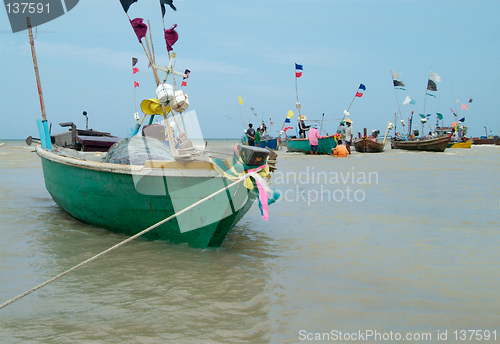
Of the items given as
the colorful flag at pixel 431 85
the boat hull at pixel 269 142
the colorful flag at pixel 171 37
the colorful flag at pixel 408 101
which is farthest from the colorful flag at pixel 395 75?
the colorful flag at pixel 171 37

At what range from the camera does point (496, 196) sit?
8102 millimetres

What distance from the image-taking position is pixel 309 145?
77.1ft

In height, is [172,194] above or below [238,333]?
above

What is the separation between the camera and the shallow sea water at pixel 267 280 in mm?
2795

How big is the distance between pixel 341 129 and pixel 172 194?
757 inches

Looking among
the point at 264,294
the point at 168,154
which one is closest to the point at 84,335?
the point at 264,294

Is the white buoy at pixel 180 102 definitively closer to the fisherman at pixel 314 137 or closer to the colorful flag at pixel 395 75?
the fisherman at pixel 314 137

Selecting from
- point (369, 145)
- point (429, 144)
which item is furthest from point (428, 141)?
point (369, 145)

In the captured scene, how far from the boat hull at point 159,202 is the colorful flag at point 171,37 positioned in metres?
2.07

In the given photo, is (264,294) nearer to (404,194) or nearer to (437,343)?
(437,343)

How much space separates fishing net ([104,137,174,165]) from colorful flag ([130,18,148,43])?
1394 millimetres

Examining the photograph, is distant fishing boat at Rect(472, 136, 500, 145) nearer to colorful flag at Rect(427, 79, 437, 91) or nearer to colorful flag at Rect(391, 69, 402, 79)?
colorful flag at Rect(427, 79, 437, 91)
